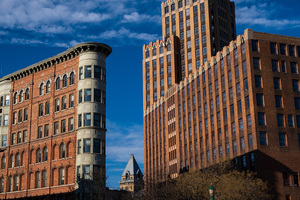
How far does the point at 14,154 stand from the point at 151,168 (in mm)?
75840

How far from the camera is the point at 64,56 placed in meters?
71.0

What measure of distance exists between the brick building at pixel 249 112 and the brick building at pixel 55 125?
16505mm

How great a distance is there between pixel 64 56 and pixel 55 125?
443 inches

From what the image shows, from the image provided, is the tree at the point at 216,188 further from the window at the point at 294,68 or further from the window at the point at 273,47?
the window at the point at 273,47

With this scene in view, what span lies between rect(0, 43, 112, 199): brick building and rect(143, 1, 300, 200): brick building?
16.5 metres

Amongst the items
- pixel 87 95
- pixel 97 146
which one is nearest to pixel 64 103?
pixel 87 95

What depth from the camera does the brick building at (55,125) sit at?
2537 inches

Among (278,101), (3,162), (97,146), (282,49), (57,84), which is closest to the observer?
(97,146)

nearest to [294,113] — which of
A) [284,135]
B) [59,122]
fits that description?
[284,135]

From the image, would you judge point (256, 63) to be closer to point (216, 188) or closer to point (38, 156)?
point (216, 188)

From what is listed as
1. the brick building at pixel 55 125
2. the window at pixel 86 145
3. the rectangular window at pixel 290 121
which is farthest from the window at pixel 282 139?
the window at pixel 86 145

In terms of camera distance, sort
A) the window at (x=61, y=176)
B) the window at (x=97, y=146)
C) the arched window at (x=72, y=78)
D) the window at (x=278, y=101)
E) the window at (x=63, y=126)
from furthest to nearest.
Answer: the window at (x=278, y=101) → the arched window at (x=72, y=78) → the window at (x=63, y=126) → the window at (x=61, y=176) → the window at (x=97, y=146)

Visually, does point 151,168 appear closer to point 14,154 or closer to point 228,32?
point 228,32

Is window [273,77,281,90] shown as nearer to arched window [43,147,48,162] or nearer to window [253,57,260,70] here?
window [253,57,260,70]
